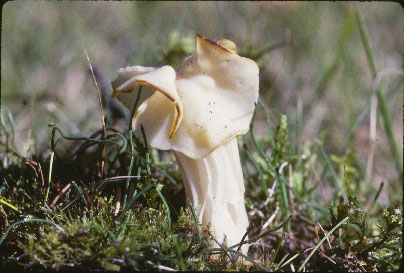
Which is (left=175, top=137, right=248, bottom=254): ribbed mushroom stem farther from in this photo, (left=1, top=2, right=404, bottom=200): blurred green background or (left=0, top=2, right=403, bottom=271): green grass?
(left=1, top=2, right=404, bottom=200): blurred green background

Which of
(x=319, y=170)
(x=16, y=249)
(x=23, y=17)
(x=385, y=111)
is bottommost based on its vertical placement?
(x=319, y=170)

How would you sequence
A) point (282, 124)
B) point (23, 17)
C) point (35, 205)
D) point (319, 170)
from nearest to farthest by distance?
point (35, 205), point (282, 124), point (319, 170), point (23, 17)

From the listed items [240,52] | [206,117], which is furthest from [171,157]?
[206,117]

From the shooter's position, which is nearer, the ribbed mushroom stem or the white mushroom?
the white mushroom

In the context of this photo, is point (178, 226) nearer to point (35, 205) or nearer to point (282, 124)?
point (35, 205)

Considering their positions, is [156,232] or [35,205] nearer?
[156,232]

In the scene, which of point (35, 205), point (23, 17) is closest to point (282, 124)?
point (35, 205)

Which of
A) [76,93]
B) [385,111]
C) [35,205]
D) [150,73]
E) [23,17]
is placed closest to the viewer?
[150,73]

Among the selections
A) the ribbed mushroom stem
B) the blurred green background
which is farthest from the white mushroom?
the blurred green background

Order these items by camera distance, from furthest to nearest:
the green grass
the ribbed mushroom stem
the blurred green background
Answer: the blurred green background, the ribbed mushroom stem, the green grass

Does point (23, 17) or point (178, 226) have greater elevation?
point (23, 17)
